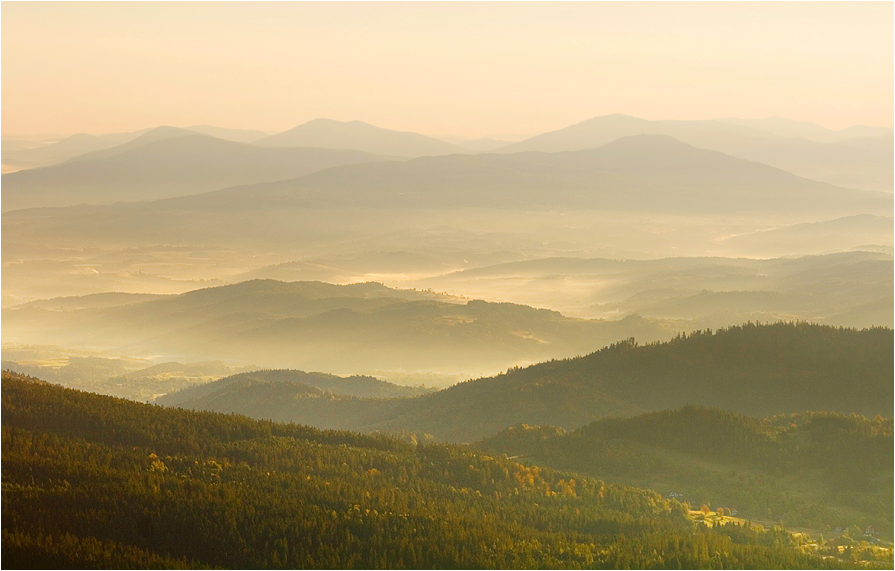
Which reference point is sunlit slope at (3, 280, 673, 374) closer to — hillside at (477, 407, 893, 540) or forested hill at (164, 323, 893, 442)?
forested hill at (164, 323, 893, 442)

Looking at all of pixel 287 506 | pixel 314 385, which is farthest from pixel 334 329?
pixel 287 506

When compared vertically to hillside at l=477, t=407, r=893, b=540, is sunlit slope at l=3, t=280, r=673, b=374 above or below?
above

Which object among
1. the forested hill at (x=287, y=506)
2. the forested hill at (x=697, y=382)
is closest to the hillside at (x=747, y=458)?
the forested hill at (x=287, y=506)

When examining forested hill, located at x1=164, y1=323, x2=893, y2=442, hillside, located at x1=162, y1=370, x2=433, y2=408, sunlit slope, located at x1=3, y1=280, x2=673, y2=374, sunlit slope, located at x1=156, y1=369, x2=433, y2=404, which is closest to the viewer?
forested hill, located at x1=164, y1=323, x2=893, y2=442

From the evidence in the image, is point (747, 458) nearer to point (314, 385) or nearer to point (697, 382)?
point (697, 382)

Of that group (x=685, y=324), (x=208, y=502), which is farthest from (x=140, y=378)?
(x=208, y=502)

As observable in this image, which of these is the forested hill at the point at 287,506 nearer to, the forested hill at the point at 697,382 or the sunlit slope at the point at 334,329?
the forested hill at the point at 697,382

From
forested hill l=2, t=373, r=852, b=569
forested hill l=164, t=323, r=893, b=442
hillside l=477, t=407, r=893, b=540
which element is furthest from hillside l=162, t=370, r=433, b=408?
forested hill l=2, t=373, r=852, b=569
